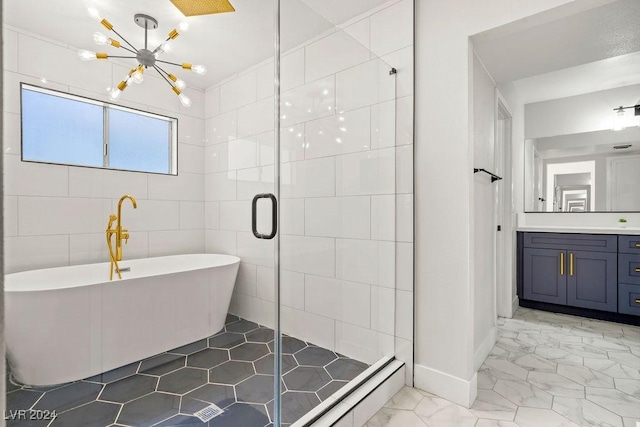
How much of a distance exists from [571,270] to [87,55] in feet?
13.8

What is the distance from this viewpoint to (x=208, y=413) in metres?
1.45

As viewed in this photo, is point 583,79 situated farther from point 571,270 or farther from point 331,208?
point 331,208

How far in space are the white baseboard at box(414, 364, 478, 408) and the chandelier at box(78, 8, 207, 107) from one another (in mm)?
2013

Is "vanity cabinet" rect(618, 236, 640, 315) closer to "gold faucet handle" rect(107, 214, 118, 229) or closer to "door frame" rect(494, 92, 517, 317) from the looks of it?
"door frame" rect(494, 92, 517, 317)

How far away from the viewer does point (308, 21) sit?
167cm

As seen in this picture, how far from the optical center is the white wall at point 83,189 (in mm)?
976

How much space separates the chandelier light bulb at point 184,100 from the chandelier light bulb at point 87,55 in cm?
37

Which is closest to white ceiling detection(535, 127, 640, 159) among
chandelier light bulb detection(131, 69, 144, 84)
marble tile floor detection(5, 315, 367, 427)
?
marble tile floor detection(5, 315, 367, 427)

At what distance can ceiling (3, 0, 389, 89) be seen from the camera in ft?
3.62

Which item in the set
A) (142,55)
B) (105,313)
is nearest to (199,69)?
(142,55)

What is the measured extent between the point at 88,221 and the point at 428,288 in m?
1.73

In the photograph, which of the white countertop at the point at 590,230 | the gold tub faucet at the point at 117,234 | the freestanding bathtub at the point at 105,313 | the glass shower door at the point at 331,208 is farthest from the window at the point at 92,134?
the white countertop at the point at 590,230

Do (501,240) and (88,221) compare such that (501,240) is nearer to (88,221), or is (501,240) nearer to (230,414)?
(230,414)

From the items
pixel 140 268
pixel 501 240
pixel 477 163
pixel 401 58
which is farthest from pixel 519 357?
pixel 140 268
